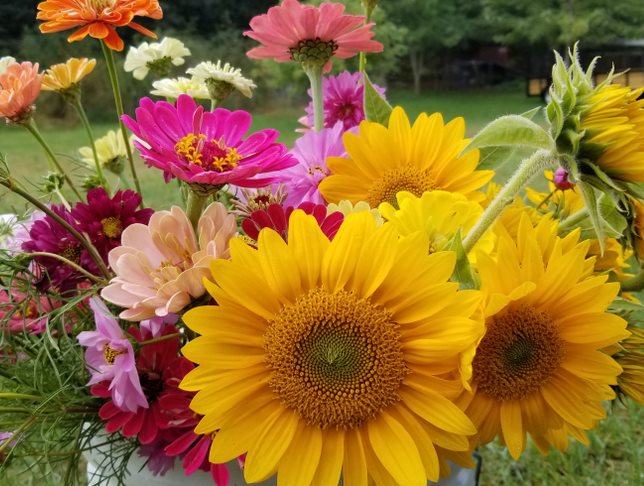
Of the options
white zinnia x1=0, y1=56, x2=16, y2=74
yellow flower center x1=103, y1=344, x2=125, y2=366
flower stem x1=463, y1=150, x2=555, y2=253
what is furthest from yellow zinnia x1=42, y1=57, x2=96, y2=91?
flower stem x1=463, y1=150, x2=555, y2=253

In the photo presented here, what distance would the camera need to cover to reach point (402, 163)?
49 cm

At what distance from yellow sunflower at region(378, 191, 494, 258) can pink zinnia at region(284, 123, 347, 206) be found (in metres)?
0.12

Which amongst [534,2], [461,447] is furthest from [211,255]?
[534,2]

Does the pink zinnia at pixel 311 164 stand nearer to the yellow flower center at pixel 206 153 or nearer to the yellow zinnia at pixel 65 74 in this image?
the yellow flower center at pixel 206 153

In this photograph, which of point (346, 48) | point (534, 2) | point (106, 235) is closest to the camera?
point (106, 235)

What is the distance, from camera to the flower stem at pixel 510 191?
38 cm

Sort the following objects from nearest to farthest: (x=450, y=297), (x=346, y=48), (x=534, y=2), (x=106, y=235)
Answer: (x=450, y=297), (x=106, y=235), (x=346, y=48), (x=534, y=2)

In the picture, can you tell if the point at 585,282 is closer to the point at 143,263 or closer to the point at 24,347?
the point at 143,263

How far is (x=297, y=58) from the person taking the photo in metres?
0.56

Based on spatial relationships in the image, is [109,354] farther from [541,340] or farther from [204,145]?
[541,340]

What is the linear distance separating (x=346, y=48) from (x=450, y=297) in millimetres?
306

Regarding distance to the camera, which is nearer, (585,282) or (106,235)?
(585,282)

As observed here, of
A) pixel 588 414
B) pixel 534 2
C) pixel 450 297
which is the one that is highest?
pixel 450 297

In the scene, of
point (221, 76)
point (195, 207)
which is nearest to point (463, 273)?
point (195, 207)
